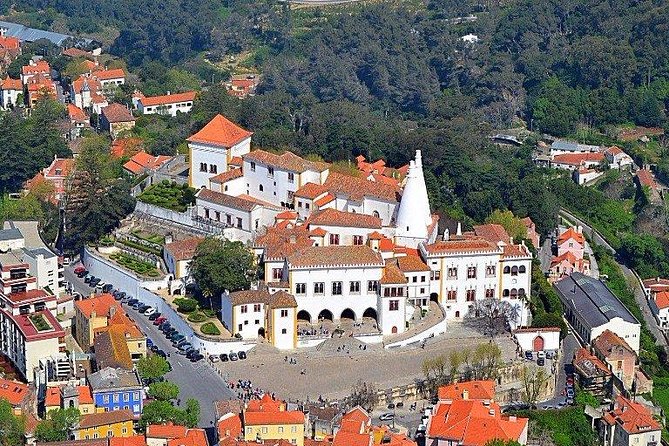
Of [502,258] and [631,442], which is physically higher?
[502,258]

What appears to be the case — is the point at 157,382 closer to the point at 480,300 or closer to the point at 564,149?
the point at 480,300

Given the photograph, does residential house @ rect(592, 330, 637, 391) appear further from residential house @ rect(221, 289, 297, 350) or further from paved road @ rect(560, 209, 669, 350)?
residential house @ rect(221, 289, 297, 350)

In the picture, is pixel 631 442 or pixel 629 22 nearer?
pixel 631 442

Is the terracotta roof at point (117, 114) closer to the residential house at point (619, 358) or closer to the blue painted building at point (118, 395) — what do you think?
the residential house at point (619, 358)

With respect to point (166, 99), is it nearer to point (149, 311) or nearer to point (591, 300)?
point (149, 311)

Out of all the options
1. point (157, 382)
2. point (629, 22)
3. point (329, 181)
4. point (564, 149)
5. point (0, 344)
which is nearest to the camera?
point (157, 382)

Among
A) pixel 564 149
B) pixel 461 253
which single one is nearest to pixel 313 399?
pixel 461 253
